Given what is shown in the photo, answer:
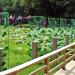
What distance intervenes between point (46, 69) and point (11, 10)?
176ft

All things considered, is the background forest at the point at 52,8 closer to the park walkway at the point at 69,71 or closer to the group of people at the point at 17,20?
the group of people at the point at 17,20

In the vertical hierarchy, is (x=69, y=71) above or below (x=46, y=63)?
below

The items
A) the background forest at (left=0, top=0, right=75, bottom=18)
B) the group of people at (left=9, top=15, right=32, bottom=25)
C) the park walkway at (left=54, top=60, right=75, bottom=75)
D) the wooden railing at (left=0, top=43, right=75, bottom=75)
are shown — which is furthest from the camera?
the background forest at (left=0, top=0, right=75, bottom=18)

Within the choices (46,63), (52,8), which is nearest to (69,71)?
(46,63)

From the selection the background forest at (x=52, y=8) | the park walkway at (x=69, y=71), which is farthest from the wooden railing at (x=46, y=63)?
the background forest at (x=52, y=8)

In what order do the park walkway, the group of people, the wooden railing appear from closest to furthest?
the wooden railing
the park walkway
the group of people

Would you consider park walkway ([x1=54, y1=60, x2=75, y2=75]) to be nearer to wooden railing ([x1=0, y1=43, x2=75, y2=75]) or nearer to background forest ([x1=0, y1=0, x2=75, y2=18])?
wooden railing ([x1=0, y1=43, x2=75, y2=75])

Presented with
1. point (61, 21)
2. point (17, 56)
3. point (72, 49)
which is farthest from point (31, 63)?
point (61, 21)

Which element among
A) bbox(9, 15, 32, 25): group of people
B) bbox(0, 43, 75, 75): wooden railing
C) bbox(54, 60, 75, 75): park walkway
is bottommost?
bbox(9, 15, 32, 25): group of people

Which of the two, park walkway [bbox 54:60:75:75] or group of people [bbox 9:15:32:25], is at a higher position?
park walkway [bbox 54:60:75:75]

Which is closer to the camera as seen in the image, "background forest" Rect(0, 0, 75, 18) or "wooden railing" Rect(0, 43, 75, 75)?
"wooden railing" Rect(0, 43, 75, 75)

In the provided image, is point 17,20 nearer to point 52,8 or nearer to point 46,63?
point 52,8

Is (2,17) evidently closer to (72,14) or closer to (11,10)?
Answer: (72,14)

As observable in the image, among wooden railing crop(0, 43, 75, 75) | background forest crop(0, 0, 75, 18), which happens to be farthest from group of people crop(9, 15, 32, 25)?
wooden railing crop(0, 43, 75, 75)
